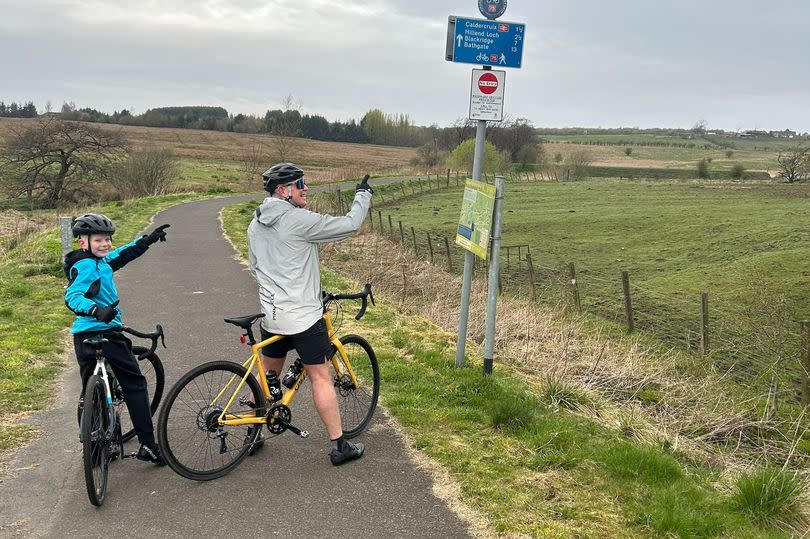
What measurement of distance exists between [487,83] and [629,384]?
4.43 meters

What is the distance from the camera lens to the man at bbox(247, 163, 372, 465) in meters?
4.56

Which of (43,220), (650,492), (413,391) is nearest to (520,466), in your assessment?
(650,492)

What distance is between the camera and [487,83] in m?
6.52

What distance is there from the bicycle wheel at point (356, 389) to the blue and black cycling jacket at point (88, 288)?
1.73 m

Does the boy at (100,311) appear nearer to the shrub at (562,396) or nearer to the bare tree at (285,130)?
the shrub at (562,396)

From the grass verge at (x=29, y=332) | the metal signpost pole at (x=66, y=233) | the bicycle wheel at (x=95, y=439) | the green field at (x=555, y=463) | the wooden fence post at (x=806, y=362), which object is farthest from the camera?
the metal signpost pole at (x=66, y=233)

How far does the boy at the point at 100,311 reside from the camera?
4398mm

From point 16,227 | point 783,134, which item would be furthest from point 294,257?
point 783,134

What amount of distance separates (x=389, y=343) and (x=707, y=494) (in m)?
4.58

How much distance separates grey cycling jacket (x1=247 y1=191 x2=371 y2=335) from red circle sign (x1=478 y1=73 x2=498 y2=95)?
→ 8.09 ft

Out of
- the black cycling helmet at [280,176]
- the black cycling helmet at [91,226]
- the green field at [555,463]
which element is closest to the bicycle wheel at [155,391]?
the black cycling helmet at [91,226]

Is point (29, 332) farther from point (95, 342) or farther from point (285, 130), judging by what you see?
point (285, 130)

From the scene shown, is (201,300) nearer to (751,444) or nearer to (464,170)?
(751,444)

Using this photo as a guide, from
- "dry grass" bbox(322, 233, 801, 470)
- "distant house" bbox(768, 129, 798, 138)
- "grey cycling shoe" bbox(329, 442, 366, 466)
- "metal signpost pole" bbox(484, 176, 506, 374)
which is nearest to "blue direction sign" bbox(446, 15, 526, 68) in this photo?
"metal signpost pole" bbox(484, 176, 506, 374)
